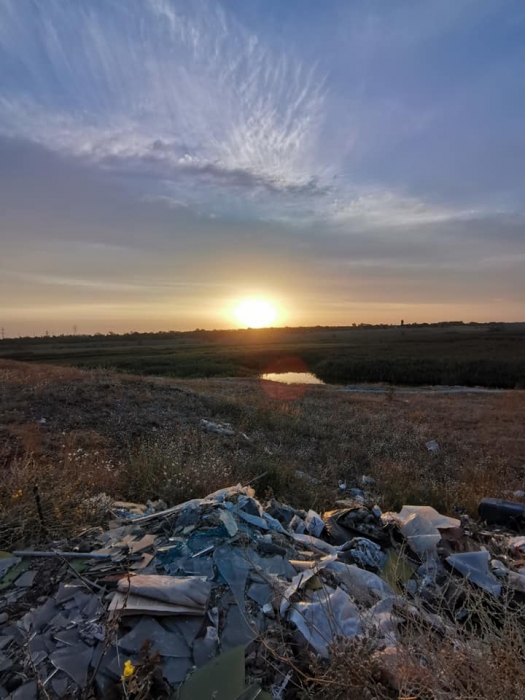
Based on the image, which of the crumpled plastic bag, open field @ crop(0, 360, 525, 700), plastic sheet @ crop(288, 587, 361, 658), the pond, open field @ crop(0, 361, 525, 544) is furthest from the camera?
the pond

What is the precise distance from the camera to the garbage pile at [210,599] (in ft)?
6.94

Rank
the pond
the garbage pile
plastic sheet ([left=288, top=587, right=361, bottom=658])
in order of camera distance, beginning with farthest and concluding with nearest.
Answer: the pond → plastic sheet ([left=288, top=587, right=361, bottom=658]) → the garbage pile

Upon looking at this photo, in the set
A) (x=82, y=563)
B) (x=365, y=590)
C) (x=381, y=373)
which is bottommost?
(x=381, y=373)

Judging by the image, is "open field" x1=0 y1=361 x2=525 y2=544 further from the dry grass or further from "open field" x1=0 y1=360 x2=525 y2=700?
the dry grass

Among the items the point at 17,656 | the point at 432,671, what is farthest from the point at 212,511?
the point at 432,671

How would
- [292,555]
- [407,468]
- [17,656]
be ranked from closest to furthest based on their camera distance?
[17,656]
[292,555]
[407,468]

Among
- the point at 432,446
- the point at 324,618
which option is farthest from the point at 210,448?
the point at 432,446

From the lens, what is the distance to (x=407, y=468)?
7.95m

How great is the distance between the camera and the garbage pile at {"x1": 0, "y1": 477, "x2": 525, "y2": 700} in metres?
2.12

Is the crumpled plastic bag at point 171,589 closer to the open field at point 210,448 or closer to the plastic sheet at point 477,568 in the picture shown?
the open field at point 210,448

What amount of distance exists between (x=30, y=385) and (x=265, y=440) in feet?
22.7

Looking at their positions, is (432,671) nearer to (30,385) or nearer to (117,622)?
(117,622)

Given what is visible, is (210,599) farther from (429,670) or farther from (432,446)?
(432,446)

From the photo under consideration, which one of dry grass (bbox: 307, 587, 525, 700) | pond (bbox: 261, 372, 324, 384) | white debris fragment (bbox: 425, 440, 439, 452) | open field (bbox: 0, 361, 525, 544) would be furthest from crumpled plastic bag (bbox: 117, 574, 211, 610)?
pond (bbox: 261, 372, 324, 384)
